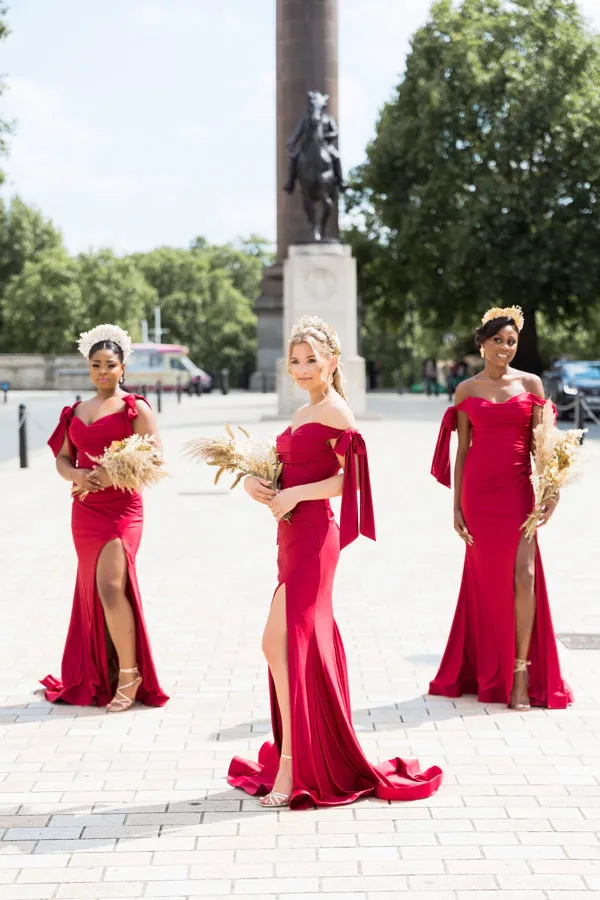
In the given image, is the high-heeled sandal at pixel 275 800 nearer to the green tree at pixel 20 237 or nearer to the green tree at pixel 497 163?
the green tree at pixel 497 163

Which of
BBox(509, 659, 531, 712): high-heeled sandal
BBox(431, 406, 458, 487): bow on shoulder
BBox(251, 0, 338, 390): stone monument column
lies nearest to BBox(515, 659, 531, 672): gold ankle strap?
BBox(509, 659, 531, 712): high-heeled sandal

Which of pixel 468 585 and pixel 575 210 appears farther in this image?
pixel 575 210

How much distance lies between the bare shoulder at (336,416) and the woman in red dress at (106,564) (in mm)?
1773

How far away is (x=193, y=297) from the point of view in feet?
306

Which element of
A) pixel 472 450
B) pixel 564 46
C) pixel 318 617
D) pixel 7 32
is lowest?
pixel 318 617

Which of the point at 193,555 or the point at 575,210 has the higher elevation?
the point at 575,210

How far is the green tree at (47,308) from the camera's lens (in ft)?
264

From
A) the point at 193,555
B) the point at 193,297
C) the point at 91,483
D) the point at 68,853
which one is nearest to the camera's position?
the point at 68,853

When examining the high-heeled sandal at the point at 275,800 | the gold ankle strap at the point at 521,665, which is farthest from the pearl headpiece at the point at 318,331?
the gold ankle strap at the point at 521,665

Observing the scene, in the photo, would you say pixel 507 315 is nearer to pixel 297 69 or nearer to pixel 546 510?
pixel 546 510

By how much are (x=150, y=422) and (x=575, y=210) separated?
39.5 meters

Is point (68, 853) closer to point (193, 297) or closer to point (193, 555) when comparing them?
point (193, 555)

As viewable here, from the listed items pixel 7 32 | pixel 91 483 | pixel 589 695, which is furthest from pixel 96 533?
pixel 7 32

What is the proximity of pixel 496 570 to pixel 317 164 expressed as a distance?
25374mm
